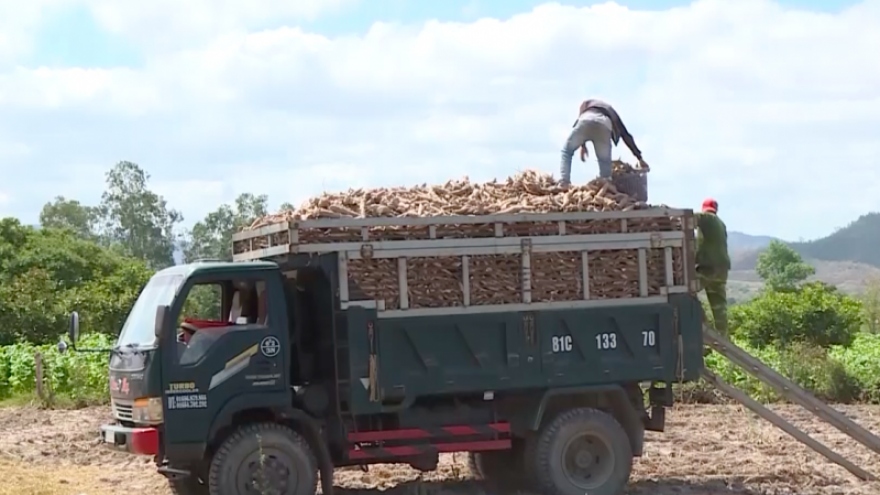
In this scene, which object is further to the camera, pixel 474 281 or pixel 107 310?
pixel 107 310

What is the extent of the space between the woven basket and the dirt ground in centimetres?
305

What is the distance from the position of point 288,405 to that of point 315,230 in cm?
161

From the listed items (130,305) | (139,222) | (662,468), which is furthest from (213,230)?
(662,468)

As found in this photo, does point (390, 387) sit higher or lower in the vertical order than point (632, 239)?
lower

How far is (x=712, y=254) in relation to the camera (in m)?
13.3

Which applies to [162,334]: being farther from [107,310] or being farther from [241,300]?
[107,310]

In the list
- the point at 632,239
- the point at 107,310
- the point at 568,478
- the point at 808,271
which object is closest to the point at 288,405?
the point at 568,478

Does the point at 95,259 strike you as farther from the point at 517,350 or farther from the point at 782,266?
the point at 782,266

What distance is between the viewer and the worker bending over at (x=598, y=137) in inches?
510

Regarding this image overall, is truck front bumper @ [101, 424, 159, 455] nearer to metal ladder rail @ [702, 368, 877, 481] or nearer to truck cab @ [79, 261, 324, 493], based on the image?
truck cab @ [79, 261, 324, 493]

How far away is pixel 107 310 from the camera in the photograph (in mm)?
40062

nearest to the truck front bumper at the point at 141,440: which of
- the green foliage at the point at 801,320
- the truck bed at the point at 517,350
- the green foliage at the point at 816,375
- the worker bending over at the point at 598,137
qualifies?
the truck bed at the point at 517,350

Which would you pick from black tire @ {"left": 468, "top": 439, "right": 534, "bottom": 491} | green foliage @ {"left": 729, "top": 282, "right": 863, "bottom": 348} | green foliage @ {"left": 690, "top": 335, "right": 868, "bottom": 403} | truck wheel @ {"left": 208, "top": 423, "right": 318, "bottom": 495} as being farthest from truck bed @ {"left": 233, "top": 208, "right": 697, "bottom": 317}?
green foliage @ {"left": 729, "top": 282, "right": 863, "bottom": 348}

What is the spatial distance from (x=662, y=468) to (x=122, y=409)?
6.00 meters
